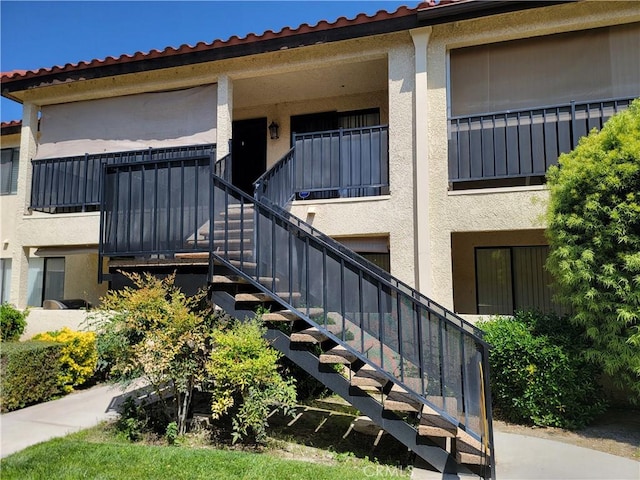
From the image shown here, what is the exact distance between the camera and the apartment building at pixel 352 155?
5512 mm

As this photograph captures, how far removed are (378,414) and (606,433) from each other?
10.2 feet

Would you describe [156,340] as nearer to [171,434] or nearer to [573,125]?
[171,434]

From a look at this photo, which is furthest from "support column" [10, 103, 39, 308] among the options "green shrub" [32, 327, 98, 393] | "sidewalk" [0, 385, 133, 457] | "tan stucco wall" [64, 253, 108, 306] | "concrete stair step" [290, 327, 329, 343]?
"concrete stair step" [290, 327, 329, 343]

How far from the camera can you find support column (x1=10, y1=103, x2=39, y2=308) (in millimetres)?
9688

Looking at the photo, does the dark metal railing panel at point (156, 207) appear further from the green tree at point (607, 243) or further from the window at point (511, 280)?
the window at point (511, 280)

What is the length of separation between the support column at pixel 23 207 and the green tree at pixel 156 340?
582 cm

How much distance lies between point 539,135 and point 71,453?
7898 mm

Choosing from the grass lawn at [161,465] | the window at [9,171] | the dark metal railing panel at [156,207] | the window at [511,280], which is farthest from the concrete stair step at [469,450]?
the window at [9,171]

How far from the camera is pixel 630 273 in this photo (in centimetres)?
531

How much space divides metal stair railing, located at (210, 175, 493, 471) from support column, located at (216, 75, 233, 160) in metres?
3.26

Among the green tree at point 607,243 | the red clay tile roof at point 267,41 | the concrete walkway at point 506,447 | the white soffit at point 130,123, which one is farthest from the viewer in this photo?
the white soffit at point 130,123

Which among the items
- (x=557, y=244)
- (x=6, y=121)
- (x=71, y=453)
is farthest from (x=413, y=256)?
(x=6, y=121)

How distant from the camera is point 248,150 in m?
11.1

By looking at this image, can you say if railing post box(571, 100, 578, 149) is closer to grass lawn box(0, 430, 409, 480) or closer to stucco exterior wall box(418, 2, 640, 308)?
stucco exterior wall box(418, 2, 640, 308)
